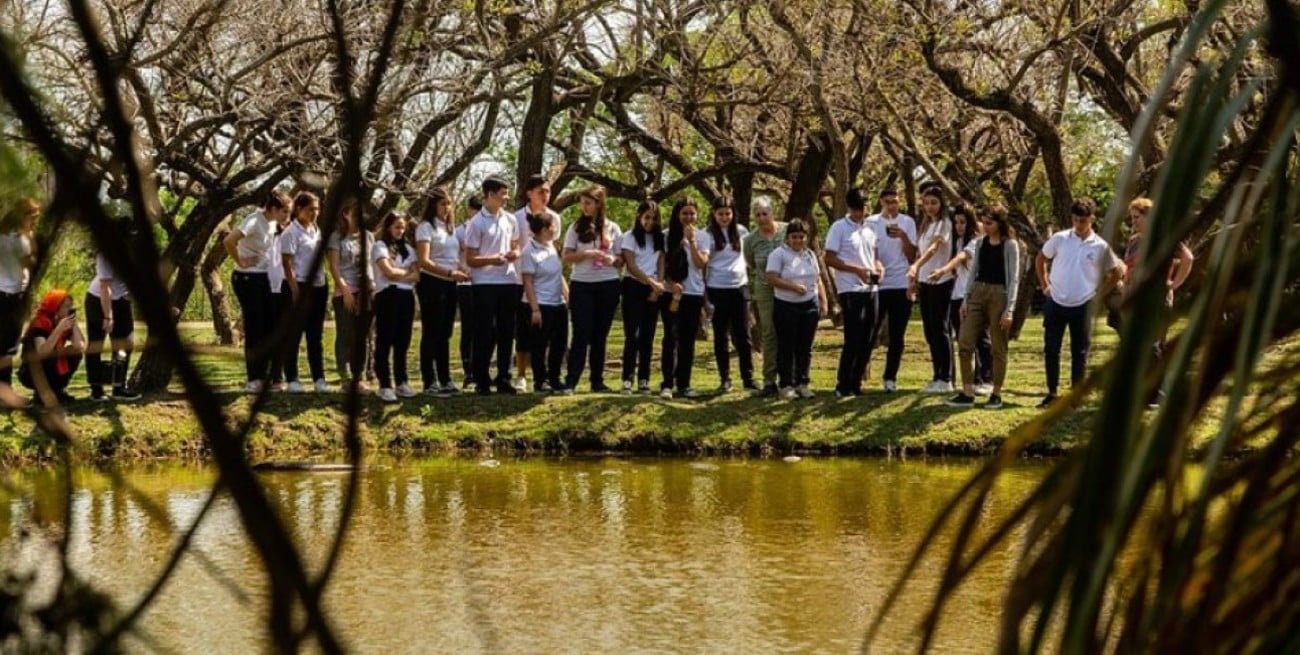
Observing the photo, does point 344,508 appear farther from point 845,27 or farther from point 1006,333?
point 845,27

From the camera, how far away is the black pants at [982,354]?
14.2m

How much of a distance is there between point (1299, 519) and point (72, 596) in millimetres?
823

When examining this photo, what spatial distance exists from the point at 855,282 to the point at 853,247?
34cm

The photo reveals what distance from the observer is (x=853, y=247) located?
14.3 m

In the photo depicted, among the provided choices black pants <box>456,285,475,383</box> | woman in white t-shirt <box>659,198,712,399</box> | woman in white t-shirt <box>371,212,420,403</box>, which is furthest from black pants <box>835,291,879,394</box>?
woman in white t-shirt <box>371,212,420,403</box>

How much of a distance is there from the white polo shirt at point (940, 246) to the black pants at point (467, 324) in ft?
11.4

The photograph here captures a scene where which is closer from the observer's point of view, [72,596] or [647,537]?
[72,596]

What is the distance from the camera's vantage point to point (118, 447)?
39.2 feet

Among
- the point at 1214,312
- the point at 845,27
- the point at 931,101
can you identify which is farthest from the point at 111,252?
the point at 931,101

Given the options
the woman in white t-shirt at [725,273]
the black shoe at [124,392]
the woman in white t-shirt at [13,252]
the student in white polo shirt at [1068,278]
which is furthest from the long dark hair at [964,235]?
the woman in white t-shirt at [13,252]

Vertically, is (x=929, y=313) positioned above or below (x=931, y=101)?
below

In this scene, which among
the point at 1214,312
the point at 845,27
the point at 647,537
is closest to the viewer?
the point at 1214,312

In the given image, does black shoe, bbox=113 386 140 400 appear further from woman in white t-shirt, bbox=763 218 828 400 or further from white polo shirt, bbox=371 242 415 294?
woman in white t-shirt, bbox=763 218 828 400

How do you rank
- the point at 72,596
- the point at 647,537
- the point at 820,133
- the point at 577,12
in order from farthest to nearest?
1. the point at 820,133
2. the point at 577,12
3. the point at 647,537
4. the point at 72,596
